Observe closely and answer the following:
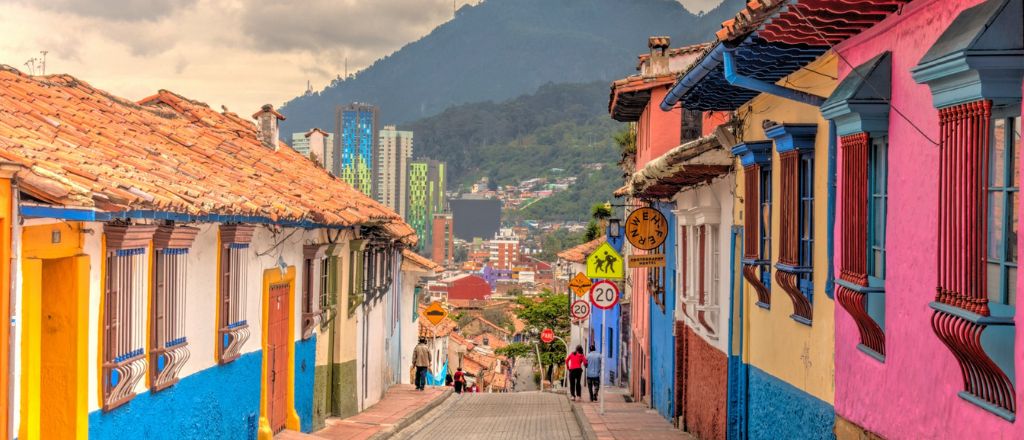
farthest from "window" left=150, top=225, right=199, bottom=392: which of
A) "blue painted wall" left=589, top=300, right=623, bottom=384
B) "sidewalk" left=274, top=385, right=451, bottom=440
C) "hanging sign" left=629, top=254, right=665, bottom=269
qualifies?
"blue painted wall" left=589, top=300, right=623, bottom=384

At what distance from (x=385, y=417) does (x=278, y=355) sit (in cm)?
590

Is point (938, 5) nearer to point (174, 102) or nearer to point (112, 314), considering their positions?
point (112, 314)

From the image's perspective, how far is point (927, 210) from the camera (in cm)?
655

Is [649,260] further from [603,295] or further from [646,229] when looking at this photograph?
[603,295]

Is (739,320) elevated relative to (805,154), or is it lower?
lower

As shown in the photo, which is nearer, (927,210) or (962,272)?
(962,272)

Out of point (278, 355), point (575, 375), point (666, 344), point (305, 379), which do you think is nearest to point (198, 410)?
point (278, 355)

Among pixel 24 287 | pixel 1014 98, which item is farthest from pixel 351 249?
pixel 1014 98

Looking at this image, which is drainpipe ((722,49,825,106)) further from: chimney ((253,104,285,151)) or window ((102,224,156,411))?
chimney ((253,104,285,151))

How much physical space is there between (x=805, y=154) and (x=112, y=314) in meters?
5.62

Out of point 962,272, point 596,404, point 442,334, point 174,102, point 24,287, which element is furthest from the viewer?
point 442,334

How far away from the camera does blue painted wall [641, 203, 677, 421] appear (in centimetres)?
2069

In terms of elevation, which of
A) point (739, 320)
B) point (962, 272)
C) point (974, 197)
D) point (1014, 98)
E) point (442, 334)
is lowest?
point (442, 334)

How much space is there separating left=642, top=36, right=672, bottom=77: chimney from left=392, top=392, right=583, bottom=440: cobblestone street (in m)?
6.96
